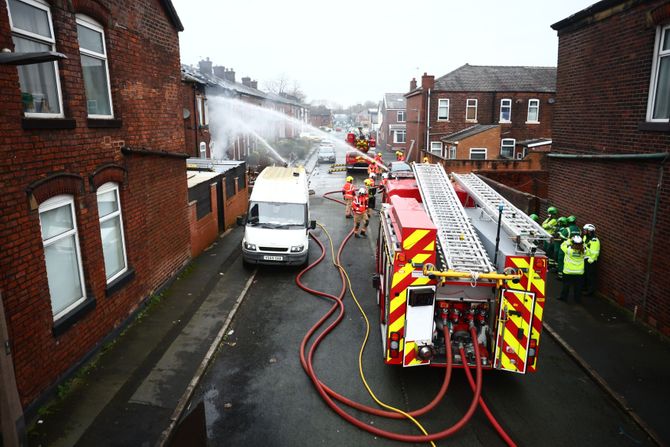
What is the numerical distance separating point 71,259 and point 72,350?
1.39m

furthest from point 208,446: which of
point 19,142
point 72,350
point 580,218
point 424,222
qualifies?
point 580,218

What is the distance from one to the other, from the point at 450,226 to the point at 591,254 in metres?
4.51

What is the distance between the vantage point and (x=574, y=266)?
952 cm

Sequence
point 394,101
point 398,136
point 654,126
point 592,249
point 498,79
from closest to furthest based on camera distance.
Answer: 1. point 654,126
2. point 592,249
3. point 498,79
4. point 398,136
5. point 394,101

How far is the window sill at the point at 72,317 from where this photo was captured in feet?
21.0

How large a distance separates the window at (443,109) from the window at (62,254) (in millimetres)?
29846

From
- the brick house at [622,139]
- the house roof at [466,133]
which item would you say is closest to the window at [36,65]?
the brick house at [622,139]

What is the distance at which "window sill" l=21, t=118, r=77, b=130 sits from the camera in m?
5.73


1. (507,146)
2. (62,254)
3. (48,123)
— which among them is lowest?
(62,254)

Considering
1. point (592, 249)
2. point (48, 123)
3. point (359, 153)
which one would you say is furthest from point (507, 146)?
point (48, 123)

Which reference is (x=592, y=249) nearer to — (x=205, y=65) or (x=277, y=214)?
(x=277, y=214)

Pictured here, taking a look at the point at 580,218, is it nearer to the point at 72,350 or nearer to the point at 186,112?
the point at 72,350

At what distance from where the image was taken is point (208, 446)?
5.59m

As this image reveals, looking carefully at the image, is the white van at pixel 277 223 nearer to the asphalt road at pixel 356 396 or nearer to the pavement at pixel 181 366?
the pavement at pixel 181 366
